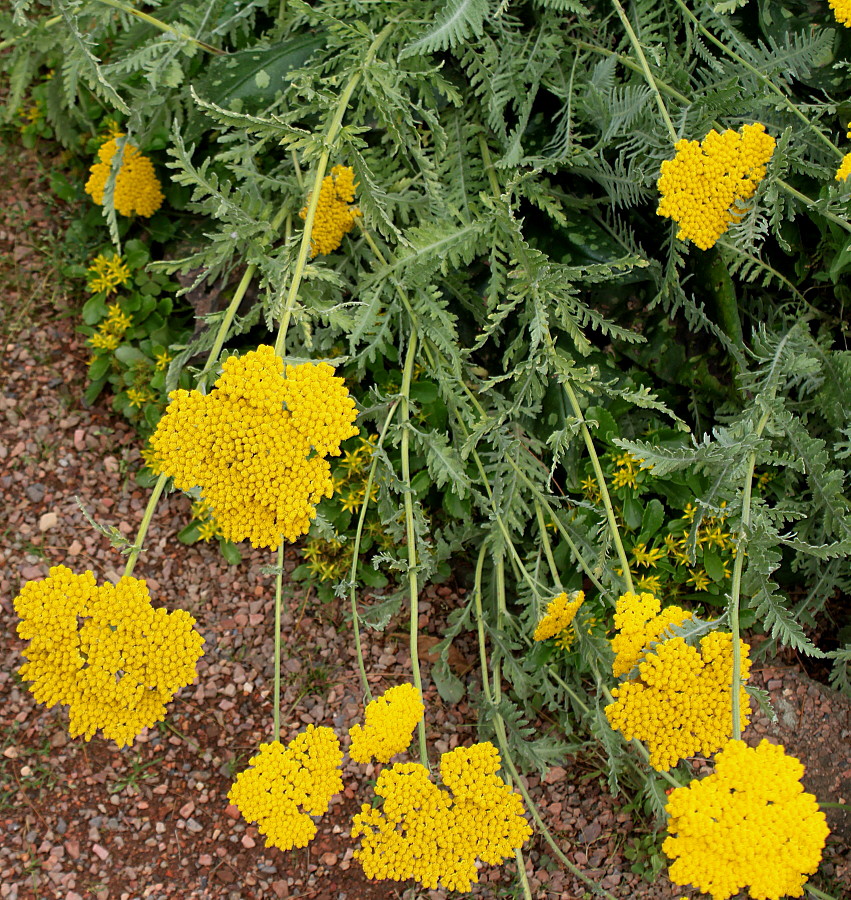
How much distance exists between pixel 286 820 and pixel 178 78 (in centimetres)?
218

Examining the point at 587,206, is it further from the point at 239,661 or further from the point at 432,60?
the point at 239,661

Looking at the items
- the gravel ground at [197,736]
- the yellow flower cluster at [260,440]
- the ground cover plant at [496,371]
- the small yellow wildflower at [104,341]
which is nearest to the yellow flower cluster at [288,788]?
the ground cover plant at [496,371]

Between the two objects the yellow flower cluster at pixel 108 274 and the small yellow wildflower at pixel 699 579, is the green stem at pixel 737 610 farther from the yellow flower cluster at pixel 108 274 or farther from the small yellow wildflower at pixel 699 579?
the yellow flower cluster at pixel 108 274

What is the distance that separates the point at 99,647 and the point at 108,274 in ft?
5.67

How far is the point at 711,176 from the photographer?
1.92 meters

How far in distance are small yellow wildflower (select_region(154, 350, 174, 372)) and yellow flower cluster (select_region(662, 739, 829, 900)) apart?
2.14 m

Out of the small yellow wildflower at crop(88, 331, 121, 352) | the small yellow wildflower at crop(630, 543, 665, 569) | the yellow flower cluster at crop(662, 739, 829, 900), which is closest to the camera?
the yellow flower cluster at crop(662, 739, 829, 900)

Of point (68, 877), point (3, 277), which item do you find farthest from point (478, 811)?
point (3, 277)

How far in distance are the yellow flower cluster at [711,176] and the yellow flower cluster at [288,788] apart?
147 cm

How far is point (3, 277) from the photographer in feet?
10.3

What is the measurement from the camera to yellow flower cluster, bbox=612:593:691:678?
1693 mm

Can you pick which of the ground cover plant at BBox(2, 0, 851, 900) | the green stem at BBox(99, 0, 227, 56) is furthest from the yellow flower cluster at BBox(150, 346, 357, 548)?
the green stem at BBox(99, 0, 227, 56)

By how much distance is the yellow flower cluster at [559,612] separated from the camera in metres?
2.00

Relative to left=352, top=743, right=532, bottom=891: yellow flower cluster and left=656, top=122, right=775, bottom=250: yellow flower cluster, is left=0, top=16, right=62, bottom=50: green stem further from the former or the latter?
left=352, top=743, right=532, bottom=891: yellow flower cluster
